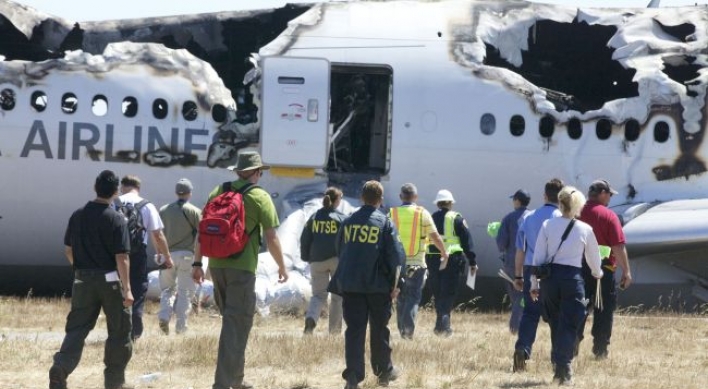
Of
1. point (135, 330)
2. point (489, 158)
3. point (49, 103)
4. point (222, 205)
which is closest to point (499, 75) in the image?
point (489, 158)

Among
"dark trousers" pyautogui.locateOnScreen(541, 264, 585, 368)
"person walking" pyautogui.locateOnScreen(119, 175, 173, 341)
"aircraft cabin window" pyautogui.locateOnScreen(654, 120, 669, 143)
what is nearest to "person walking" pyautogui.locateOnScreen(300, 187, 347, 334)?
"person walking" pyautogui.locateOnScreen(119, 175, 173, 341)

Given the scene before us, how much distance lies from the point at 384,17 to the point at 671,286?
6754 mm

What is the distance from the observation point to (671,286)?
21047 mm

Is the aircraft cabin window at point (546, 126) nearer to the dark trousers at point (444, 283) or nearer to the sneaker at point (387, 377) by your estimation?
the dark trousers at point (444, 283)

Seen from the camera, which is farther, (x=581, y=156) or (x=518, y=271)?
(x=581, y=156)

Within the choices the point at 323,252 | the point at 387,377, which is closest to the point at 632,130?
the point at 323,252

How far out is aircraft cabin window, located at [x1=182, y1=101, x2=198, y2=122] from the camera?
69.3ft

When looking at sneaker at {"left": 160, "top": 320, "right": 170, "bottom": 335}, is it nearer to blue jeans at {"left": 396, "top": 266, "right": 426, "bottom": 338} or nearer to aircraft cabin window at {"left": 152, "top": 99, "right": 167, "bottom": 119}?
blue jeans at {"left": 396, "top": 266, "right": 426, "bottom": 338}

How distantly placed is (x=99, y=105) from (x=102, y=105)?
0.16 ft

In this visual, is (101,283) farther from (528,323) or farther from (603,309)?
(603,309)

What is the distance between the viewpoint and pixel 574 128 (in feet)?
70.9

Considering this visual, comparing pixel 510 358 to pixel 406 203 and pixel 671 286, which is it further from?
pixel 671 286

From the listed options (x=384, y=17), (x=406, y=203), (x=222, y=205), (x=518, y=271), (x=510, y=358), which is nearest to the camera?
(x=222, y=205)

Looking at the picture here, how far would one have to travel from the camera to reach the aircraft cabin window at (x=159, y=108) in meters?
21.0
